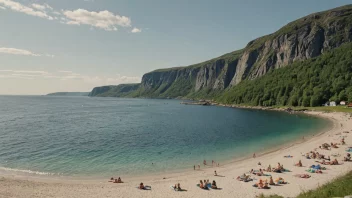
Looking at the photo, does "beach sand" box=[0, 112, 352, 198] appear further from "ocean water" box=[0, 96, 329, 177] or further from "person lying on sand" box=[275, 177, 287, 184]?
"ocean water" box=[0, 96, 329, 177]

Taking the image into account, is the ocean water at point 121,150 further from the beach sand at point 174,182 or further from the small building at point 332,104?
the small building at point 332,104

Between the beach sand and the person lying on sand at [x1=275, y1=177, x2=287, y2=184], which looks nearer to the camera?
the beach sand

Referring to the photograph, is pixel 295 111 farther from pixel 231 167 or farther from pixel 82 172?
pixel 82 172

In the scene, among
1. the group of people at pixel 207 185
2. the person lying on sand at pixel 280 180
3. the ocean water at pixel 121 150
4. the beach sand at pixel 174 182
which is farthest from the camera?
the ocean water at pixel 121 150

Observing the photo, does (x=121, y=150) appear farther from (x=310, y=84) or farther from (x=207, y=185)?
(x=310, y=84)

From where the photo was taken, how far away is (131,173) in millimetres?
40188

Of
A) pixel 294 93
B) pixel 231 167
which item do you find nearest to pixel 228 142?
pixel 231 167

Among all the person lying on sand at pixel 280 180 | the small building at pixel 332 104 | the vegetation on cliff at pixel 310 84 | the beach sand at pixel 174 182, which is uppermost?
the vegetation on cliff at pixel 310 84

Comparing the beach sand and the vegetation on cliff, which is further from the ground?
the vegetation on cliff

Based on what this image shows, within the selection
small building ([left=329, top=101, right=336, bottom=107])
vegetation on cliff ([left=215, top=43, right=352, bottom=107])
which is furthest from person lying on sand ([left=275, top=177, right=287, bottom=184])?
small building ([left=329, top=101, right=336, bottom=107])

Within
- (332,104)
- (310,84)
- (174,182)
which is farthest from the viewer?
(310,84)

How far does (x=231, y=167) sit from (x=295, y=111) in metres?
106

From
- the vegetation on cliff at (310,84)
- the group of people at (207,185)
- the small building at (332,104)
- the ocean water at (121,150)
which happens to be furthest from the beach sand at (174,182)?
the vegetation on cliff at (310,84)

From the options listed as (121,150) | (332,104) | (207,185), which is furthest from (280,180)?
(332,104)
